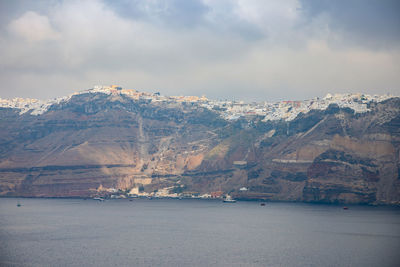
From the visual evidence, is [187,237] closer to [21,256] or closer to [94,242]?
[94,242]

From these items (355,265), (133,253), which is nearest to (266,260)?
(355,265)

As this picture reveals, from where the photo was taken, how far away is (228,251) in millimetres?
146250

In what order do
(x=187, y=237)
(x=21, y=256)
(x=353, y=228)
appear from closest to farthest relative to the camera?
(x=21, y=256), (x=187, y=237), (x=353, y=228)

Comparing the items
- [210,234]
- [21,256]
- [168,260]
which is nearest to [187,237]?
[210,234]

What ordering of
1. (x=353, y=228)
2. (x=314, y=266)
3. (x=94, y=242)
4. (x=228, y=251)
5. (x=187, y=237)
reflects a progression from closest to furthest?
(x=314, y=266) < (x=228, y=251) < (x=94, y=242) < (x=187, y=237) < (x=353, y=228)

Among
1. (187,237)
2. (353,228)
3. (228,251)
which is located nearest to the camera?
(228,251)

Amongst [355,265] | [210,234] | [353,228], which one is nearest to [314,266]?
[355,265]

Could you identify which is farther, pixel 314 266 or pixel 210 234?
pixel 210 234

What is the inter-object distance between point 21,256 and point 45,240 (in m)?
27.5

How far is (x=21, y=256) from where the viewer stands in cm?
13612

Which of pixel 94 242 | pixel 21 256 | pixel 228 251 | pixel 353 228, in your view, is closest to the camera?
pixel 21 256

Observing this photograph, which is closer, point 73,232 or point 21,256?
point 21,256

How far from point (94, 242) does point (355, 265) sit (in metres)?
74.1

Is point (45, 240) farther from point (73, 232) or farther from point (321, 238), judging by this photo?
point (321, 238)
